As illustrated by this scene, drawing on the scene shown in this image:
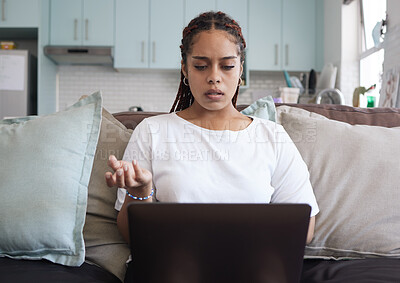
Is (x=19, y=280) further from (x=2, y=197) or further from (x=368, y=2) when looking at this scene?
(x=368, y=2)

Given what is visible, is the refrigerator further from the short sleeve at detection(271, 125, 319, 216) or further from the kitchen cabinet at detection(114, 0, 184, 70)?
the short sleeve at detection(271, 125, 319, 216)

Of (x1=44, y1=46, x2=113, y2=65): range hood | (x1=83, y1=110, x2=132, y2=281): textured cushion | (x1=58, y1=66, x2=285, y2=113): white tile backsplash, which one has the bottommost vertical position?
(x1=83, y1=110, x2=132, y2=281): textured cushion

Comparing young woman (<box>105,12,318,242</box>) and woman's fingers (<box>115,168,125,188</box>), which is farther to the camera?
young woman (<box>105,12,318,242</box>)

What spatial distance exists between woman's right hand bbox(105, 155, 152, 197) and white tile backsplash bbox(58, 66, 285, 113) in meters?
4.02

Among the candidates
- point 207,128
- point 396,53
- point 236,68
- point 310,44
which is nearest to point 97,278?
point 207,128

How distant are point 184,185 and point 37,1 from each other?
3934 millimetres

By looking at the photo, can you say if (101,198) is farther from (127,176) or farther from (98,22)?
(98,22)

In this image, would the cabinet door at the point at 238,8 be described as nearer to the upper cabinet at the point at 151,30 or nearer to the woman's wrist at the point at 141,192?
the upper cabinet at the point at 151,30

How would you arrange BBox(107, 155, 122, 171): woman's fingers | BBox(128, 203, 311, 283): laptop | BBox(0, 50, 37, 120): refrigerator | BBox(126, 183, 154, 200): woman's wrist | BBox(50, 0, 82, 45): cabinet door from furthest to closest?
BBox(50, 0, 82, 45): cabinet door
BBox(0, 50, 37, 120): refrigerator
BBox(126, 183, 154, 200): woman's wrist
BBox(107, 155, 122, 171): woman's fingers
BBox(128, 203, 311, 283): laptop

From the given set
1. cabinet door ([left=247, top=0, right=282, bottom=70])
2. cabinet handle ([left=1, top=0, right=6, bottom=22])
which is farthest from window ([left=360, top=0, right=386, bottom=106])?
cabinet handle ([left=1, top=0, right=6, bottom=22])

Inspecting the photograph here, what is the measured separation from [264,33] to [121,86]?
1815mm

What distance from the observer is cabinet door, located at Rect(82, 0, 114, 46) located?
458cm

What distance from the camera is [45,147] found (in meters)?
1.18

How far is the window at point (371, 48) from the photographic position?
364 cm
